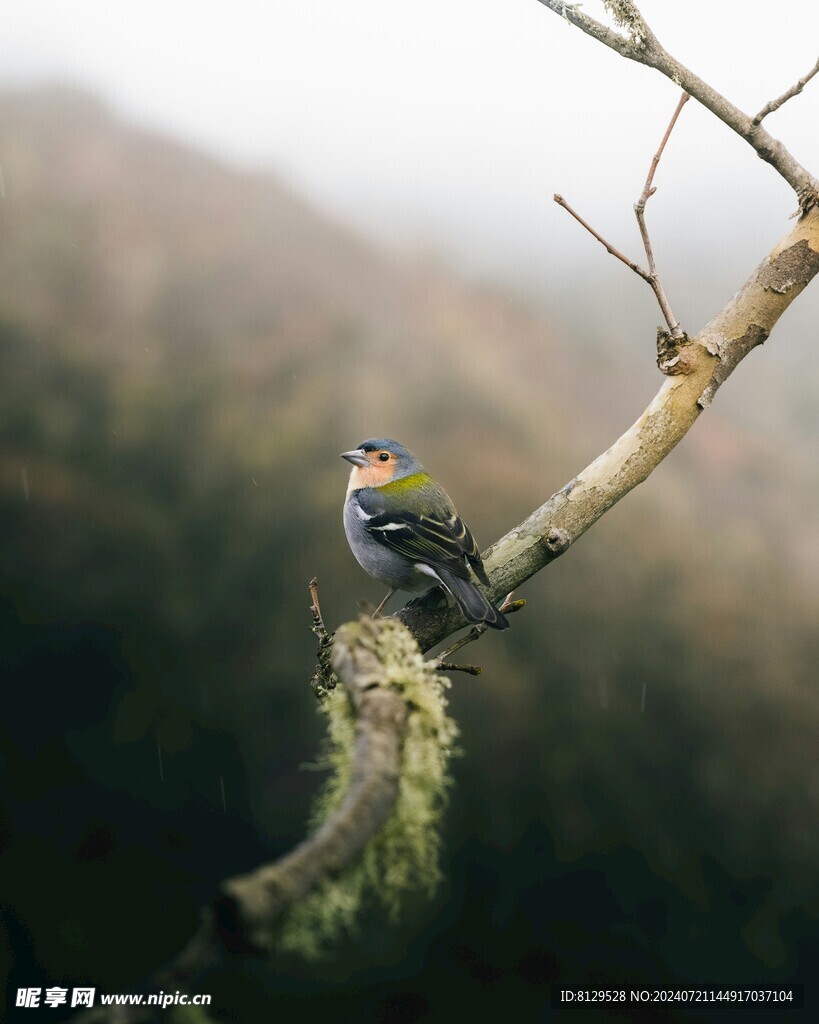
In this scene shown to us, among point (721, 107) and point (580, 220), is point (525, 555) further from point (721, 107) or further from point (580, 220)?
point (721, 107)

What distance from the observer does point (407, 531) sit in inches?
74.7

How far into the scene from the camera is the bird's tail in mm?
1542

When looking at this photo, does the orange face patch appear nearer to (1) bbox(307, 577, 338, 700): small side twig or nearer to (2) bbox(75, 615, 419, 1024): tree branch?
(1) bbox(307, 577, 338, 700): small side twig

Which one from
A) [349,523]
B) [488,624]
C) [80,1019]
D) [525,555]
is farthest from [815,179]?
[80,1019]

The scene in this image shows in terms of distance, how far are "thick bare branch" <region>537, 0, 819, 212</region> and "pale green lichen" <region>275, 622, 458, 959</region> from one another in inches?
43.2

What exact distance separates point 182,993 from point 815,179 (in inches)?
65.8

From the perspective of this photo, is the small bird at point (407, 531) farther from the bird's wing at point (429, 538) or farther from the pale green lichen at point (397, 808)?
the pale green lichen at point (397, 808)

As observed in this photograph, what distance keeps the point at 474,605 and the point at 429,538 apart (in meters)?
0.30

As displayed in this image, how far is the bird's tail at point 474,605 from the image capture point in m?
1.54

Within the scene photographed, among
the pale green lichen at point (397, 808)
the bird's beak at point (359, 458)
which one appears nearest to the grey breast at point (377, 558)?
the bird's beak at point (359, 458)

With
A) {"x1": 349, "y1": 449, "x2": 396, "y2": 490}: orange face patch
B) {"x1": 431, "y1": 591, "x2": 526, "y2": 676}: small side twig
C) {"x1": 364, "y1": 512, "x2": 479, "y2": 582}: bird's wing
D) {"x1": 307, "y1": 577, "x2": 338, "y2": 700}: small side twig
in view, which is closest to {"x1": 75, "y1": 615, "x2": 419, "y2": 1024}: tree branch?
{"x1": 431, "y1": 591, "x2": 526, "y2": 676}: small side twig

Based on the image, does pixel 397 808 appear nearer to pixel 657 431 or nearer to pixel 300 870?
pixel 300 870

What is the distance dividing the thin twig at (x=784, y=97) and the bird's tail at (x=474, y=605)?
990mm

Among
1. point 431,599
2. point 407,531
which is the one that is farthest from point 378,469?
point 431,599
